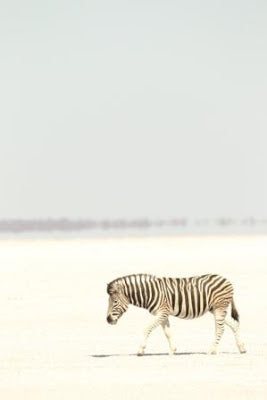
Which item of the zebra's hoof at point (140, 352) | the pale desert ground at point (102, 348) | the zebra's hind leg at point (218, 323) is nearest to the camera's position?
the pale desert ground at point (102, 348)

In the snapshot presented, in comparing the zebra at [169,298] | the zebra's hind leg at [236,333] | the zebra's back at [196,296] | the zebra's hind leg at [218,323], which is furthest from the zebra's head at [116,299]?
Result: the zebra's hind leg at [236,333]

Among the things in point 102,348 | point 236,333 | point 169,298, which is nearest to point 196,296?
point 169,298

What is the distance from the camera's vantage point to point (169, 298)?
68.6 ft

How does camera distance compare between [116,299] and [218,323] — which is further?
[218,323]

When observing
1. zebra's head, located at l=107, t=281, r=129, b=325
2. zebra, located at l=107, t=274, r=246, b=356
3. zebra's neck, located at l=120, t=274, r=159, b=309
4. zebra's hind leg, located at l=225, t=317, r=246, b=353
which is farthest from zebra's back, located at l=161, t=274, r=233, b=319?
zebra's head, located at l=107, t=281, r=129, b=325

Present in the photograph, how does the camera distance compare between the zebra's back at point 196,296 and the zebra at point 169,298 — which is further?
the zebra's back at point 196,296

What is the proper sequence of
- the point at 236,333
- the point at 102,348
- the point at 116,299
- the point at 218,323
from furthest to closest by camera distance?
the point at 102,348 < the point at 236,333 < the point at 218,323 < the point at 116,299

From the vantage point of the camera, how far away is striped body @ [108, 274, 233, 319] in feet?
68.5

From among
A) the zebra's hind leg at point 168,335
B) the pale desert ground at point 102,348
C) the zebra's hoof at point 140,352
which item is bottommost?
the pale desert ground at point 102,348

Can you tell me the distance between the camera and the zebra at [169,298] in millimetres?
20877

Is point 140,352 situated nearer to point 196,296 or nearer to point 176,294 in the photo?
point 176,294

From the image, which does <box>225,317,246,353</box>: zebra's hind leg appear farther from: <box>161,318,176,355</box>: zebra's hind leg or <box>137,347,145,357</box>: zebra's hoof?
<box>137,347,145,357</box>: zebra's hoof

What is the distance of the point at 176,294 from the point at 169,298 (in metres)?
0.12

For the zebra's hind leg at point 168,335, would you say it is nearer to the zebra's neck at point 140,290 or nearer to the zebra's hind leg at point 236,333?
the zebra's neck at point 140,290
